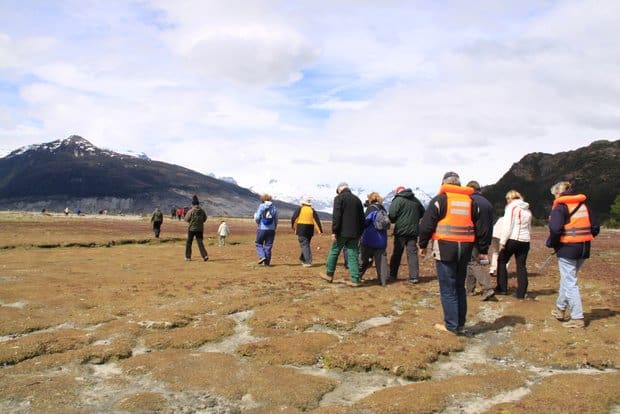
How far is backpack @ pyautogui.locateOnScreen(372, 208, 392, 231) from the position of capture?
47.0ft

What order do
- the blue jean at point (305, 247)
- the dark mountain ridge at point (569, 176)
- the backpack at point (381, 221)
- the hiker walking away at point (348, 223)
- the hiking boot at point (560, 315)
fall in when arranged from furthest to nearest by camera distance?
the dark mountain ridge at point (569, 176) < the blue jean at point (305, 247) < the backpack at point (381, 221) < the hiker walking away at point (348, 223) < the hiking boot at point (560, 315)

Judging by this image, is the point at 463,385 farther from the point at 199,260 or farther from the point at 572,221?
the point at 199,260

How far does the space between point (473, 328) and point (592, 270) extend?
462 inches

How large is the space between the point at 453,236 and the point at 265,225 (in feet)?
34.6

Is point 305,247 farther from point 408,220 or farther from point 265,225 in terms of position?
point 408,220

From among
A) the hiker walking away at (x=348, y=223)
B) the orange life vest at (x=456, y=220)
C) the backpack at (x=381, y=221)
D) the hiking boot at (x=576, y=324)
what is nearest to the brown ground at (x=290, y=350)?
the hiking boot at (x=576, y=324)

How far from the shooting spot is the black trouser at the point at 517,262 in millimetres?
12367

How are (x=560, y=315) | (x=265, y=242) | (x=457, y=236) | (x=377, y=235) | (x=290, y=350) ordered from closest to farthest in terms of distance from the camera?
(x=290, y=350)
(x=457, y=236)
(x=560, y=315)
(x=377, y=235)
(x=265, y=242)

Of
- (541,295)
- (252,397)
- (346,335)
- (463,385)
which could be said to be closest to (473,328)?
(346,335)

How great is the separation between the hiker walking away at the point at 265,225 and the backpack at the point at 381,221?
525 cm

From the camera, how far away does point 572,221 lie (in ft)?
33.1

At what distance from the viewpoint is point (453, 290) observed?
9273 millimetres

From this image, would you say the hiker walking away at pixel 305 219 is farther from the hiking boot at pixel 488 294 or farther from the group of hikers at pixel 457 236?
the hiking boot at pixel 488 294

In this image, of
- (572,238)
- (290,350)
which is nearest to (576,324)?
(572,238)
